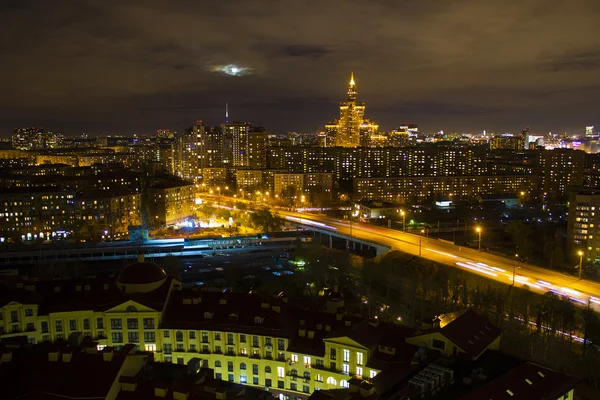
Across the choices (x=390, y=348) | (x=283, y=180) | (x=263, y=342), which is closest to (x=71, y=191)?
(x=283, y=180)

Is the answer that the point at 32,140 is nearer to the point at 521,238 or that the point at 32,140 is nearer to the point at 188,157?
the point at 188,157

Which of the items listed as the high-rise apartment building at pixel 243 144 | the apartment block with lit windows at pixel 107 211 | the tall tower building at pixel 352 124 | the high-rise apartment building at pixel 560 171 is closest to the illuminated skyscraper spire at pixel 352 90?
the tall tower building at pixel 352 124

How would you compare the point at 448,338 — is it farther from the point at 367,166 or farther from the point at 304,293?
the point at 367,166

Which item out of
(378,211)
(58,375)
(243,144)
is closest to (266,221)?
(378,211)

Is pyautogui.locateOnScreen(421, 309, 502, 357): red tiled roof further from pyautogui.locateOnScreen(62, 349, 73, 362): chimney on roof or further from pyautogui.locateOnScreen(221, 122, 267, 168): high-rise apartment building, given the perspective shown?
pyautogui.locateOnScreen(221, 122, 267, 168): high-rise apartment building

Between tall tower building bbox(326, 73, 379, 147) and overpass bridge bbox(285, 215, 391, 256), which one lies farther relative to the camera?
tall tower building bbox(326, 73, 379, 147)

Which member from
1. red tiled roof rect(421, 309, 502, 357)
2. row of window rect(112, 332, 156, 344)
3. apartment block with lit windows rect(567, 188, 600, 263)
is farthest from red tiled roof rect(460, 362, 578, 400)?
apartment block with lit windows rect(567, 188, 600, 263)

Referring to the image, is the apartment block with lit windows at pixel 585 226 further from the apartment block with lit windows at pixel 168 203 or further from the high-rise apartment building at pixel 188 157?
the high-rise apartment building at pixel 188 157
